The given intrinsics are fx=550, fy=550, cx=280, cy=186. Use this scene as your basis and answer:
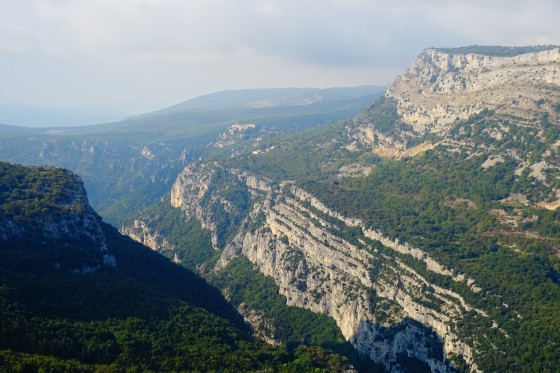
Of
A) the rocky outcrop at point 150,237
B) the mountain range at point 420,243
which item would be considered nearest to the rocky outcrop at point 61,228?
the mountain range at point 420,243

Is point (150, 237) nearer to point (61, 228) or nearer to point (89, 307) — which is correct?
point (61, 228)

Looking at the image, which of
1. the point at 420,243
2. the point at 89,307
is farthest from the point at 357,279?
the point at 89,307

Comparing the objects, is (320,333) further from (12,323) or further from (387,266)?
(12,323)

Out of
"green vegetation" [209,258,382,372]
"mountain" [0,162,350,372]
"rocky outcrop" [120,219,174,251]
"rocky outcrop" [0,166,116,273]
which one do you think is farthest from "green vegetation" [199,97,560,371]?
"rocky outcrop" [0,166,116,273]

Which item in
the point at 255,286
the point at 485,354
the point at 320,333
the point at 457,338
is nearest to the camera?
the point at 485,354

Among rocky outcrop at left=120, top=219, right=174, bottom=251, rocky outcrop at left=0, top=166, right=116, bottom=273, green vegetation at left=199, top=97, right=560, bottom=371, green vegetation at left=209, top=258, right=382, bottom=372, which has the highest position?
rocky outcrop at left=0, top=166, right=116, bottom=273

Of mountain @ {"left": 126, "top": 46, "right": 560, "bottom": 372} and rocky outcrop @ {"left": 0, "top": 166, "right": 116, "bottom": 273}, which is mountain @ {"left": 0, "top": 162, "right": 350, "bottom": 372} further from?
mountain @ {"left": 126, "top": 46, "right": 560, "bottom": 372}

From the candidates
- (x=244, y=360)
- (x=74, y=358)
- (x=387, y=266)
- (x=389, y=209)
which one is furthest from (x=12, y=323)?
(x=389, y=209)

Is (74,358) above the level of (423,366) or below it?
above
